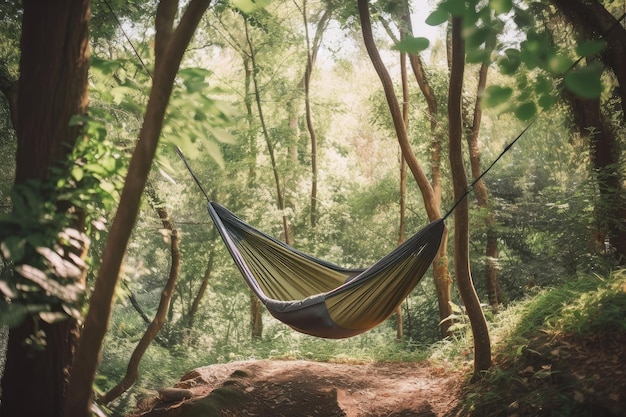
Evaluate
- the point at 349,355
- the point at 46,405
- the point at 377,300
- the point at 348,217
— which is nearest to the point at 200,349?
the point at 348,217

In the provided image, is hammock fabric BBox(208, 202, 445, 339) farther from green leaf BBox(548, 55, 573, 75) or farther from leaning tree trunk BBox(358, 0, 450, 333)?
green leaf BBox(548, 55, 573, 75)

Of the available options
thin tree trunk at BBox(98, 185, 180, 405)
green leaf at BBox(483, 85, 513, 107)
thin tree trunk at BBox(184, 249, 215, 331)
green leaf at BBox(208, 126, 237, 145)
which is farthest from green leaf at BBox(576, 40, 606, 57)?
thin tree trunk at BBox(184, 249, 215, 331)

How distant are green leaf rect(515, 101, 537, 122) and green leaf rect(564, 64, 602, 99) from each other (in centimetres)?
9

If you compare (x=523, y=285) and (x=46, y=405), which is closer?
(x=46, y=405)

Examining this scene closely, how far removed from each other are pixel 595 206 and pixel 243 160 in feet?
13.4

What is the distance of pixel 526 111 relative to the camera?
72 cm

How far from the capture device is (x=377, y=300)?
2.25 metres

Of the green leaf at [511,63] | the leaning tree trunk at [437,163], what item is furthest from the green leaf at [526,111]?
the leaning tree trunk at [437,163]

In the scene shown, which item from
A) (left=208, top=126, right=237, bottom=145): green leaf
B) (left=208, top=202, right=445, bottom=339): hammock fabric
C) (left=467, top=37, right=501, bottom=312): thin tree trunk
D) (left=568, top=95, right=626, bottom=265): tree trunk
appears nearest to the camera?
(left=208, top=126, right=237, bottom=145): green leaf

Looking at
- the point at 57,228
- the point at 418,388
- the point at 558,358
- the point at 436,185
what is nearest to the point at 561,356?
the point at 558,358

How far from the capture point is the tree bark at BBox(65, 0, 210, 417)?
1.05m

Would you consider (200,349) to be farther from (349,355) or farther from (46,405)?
(46,405)

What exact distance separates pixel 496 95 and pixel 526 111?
50 millimetres

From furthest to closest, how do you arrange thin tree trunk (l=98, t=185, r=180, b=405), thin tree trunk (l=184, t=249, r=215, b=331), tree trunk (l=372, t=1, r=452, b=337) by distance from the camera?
1. thin tree trunk (l=184, t=249, r=215, b=331)
2. thin tree trunk (l=98, t=185, r=180, b=405)
3. tree trunk (l=372, t=1, r=452, b=337)
